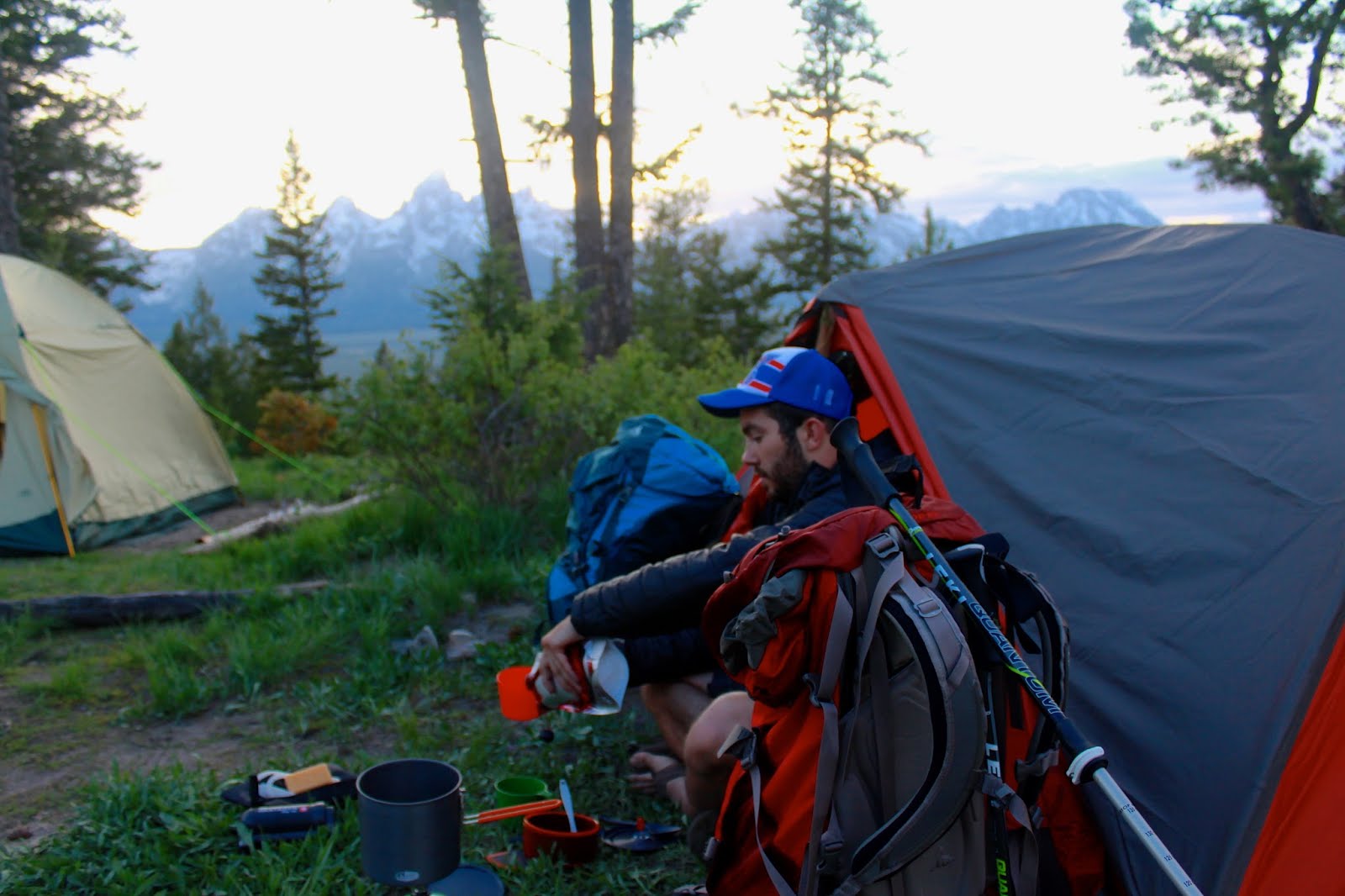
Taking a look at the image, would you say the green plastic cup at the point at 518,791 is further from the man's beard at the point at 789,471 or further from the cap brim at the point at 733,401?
the cap brim at the point at 733,401

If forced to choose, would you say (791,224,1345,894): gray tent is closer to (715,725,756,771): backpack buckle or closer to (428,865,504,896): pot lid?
(715,725,756,771): backpack buckle

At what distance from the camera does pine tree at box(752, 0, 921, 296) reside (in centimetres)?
2744

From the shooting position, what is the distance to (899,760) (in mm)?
1739

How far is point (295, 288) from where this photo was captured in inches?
1409

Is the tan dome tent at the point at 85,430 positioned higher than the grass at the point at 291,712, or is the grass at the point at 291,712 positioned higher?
the tan dome tent at the point at 85,430

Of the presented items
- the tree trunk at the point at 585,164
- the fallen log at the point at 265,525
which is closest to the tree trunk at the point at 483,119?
the tree trunk at the point at 585,164

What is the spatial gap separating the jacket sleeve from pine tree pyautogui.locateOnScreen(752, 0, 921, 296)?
2535 centimetres

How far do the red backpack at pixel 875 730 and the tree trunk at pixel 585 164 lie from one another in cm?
767

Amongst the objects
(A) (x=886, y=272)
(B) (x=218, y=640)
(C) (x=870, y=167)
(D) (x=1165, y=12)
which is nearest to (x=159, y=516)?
(B) (x=218, y=640)

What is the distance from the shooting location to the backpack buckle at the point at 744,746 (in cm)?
198

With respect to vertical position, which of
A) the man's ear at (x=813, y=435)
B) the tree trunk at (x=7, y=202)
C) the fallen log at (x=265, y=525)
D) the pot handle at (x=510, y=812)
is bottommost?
the fallen log at (x=265, y=525)

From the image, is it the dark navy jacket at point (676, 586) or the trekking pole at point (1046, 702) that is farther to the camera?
the dark navy jacket at point (676, 586)

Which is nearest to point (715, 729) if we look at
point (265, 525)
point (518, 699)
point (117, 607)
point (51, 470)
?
point (518, 699)

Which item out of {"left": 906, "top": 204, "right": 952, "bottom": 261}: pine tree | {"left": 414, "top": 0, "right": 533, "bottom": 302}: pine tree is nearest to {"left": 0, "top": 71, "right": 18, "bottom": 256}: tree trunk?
{"left": 414, "top": 0, "right": 533, "bottom": 302}: pine tree
